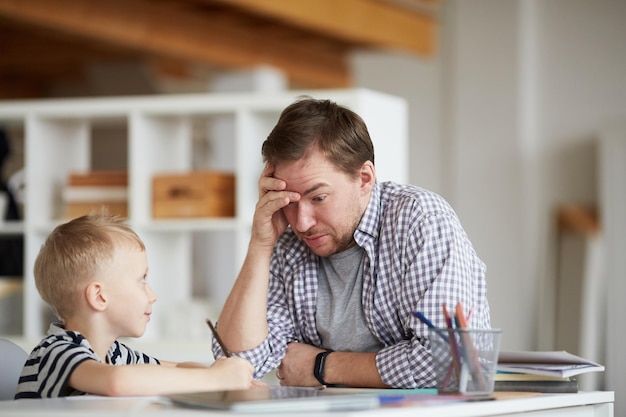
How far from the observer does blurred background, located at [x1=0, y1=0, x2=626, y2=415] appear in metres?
6.06

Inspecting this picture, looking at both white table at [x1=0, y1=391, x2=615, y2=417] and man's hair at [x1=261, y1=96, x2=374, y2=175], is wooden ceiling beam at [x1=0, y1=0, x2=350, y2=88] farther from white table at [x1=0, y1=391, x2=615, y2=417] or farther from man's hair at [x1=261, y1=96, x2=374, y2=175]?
white table at [x1=0, y1=391, x2=615, y2=417]

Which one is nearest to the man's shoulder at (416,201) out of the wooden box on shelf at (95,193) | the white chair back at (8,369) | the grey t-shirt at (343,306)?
the grey t-shirt at (343,306)

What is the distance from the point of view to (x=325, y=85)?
8.83 metres

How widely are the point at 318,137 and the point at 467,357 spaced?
66cm

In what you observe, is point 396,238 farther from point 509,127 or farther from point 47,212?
point 509,127

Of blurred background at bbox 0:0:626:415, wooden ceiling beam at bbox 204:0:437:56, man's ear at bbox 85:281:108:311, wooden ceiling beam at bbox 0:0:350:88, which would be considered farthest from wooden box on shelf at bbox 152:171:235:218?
man's ear at bbox 85:281:108:311

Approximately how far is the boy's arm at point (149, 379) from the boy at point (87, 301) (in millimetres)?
11

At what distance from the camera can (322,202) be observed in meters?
2.12

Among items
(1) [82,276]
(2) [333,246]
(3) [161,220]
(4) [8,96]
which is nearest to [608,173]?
(3) [161,220]

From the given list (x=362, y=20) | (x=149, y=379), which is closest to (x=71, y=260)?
(x=149, y=379)

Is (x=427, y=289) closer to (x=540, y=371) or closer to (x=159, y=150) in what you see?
(x=540, y=371)

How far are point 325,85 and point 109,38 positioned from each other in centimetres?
323

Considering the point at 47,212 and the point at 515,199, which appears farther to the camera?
the point at 515,199

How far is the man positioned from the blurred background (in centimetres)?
376
